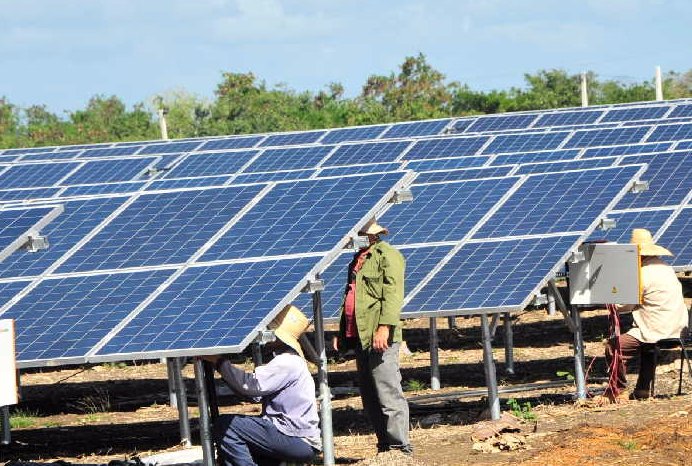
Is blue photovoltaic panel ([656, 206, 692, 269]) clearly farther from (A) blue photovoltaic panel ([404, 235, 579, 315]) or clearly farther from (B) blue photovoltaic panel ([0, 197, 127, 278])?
(B) blue photovoltaic panel ([0, 197, 127, 278])

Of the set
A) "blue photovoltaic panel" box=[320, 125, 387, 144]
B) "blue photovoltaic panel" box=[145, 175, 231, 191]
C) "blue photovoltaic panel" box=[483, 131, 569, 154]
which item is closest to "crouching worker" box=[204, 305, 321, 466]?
"blue photovoltaic panel" box=[145, 175, 231, 191]

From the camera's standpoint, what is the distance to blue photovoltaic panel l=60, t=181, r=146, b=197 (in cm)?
1783

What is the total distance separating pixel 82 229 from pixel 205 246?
1487 millimetres

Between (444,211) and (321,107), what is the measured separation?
49.2 metres

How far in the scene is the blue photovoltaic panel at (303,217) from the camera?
1365 cm

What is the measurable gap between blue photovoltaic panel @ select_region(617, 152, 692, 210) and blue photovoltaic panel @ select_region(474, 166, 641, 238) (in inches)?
155

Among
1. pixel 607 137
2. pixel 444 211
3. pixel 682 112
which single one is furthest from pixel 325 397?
pixel 682 112

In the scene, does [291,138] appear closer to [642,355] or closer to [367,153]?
[367,153]

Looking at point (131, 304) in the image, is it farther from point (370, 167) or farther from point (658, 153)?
point (658, 153)

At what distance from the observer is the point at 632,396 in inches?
657

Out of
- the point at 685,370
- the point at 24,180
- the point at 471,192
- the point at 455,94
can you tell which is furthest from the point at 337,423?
the point at 455,94

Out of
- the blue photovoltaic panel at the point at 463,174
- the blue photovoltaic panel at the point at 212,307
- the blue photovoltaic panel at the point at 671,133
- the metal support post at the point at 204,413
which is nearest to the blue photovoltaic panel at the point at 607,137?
the blue photovoltaic panel at the point at 671,133

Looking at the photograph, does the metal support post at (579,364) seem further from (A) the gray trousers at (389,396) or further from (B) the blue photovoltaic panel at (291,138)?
(B) the blue photovoltaic panel at (291,138)

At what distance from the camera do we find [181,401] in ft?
50.0
